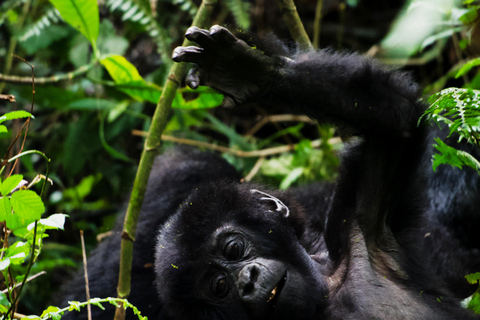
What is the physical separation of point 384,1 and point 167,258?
12.9 feet

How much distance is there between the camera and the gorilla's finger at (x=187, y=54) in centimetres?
173

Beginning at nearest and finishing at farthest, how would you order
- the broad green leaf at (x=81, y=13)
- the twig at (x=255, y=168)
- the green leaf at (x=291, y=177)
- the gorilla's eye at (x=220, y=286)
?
the gorilla's eye at (x=220, y=286), the broad green leaf at (x=81, y=13), the green leaf at (x=291, y=177), the twig at (x=255, y=168)

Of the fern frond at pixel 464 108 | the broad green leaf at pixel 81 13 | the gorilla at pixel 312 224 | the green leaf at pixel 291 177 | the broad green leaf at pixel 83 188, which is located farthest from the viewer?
the broad green leaf at pixel 83 188

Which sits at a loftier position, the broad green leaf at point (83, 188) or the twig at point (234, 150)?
the twig at point (234, 150)

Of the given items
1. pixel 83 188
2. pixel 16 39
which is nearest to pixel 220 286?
pixel 83 188

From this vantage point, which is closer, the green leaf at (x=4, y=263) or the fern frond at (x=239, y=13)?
the green leaf at (x=4, y=263)

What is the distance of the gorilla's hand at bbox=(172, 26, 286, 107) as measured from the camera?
174 centimetres

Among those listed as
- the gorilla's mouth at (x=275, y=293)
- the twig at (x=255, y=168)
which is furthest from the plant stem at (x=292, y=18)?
the twig at (x=255, y=168)

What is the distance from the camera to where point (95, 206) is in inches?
160

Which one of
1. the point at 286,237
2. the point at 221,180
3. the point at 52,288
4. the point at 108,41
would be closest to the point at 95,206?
the point at 52,288

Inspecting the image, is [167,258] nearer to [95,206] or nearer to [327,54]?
[327,54]

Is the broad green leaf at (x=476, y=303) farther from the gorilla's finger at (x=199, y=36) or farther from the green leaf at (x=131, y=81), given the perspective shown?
the green leaf at (x=131, y=81)

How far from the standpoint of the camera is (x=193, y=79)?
69.2 inches

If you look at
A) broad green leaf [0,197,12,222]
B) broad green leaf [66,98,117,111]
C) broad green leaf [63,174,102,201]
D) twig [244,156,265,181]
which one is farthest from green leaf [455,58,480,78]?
broad green leaf [63,174,102,201]
